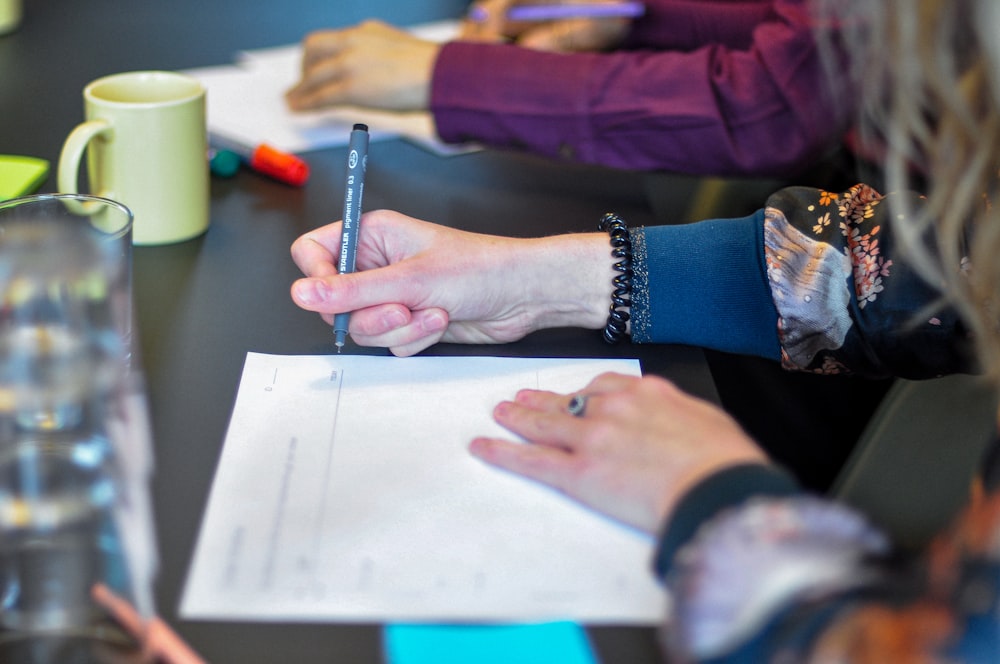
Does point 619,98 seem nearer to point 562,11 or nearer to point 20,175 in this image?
point 562,11

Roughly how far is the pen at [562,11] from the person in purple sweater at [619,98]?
22 centimetres

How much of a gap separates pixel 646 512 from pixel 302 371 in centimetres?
29

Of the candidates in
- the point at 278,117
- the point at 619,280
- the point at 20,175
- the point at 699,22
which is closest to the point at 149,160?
the point at 20,175

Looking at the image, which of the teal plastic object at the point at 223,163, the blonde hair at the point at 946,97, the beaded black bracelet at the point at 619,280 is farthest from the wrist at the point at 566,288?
the teal plastic object at the point at 223,163

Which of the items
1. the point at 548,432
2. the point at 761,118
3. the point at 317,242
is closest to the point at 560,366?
the point at 548,432

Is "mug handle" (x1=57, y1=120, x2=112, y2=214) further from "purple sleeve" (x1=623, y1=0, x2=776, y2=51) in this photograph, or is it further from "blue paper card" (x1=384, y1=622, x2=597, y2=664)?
"purple sleeve" (x1=623, y1=0, x2=776, y2=51)

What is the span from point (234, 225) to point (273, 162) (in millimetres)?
111

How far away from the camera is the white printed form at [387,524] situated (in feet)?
1.81

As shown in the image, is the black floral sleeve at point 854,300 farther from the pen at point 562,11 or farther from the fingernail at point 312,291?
the pen at point 562,11

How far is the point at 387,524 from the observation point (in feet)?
1.98

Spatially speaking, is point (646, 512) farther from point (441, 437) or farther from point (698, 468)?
point (441, 437)

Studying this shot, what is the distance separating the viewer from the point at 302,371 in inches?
29.8

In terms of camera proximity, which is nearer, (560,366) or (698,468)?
(698,468)

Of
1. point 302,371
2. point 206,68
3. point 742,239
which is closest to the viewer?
point 302,371
